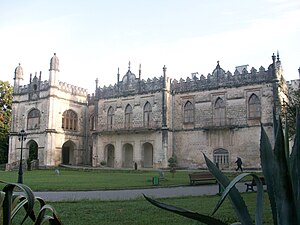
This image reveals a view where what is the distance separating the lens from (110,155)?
40438 millimetres

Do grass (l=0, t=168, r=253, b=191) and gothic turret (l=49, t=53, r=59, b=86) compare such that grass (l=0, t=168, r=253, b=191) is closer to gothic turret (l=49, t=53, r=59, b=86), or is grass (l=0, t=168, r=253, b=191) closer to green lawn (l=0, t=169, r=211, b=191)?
green lawn (l=0, t=169, r=211, b=191)

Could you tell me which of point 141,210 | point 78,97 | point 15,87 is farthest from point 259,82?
point 15,87

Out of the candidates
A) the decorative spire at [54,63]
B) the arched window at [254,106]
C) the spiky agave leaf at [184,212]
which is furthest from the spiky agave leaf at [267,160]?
the decorative spire at [54,63]

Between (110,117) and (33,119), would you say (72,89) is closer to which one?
(33,119)

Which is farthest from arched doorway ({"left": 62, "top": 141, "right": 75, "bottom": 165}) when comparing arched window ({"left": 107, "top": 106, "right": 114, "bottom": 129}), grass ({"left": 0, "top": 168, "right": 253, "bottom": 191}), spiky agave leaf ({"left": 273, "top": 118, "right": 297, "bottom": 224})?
spiky agave leaf ({"left": 273, "top": 118, "right": 297, "bottom": 224})

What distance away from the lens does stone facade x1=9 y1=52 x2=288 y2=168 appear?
3186cm

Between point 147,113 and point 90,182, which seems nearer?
point 90,182

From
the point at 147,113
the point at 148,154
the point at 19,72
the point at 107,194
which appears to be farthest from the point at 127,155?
the point at 107,194

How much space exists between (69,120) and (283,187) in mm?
40791

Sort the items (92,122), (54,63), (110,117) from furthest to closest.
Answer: (92,122)
(110,117)
(54,63)

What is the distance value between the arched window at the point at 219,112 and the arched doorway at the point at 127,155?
1023 centimetres

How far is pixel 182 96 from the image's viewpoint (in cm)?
3578

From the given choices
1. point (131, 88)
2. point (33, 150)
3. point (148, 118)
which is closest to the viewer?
point (148, 118)

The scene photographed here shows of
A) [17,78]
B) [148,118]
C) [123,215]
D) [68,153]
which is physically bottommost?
[123,215]
